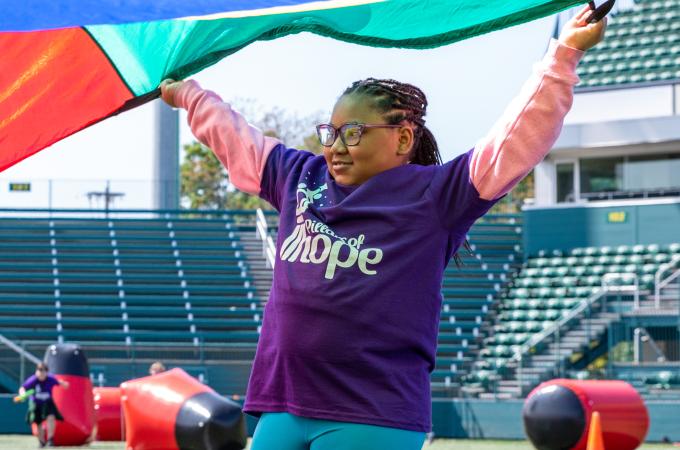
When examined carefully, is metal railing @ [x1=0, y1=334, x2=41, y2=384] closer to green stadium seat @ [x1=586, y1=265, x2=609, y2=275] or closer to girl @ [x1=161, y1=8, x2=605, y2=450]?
green stadium seat @ [x1=586, y1=265, x2=609, y2=275]

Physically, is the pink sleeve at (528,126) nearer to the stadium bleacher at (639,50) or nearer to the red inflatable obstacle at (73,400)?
the red inflatable obstacle at (73,400)

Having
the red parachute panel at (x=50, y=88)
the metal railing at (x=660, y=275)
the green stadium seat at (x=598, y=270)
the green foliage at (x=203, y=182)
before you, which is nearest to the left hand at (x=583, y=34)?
the red parachute panel at (x=50, y=88)

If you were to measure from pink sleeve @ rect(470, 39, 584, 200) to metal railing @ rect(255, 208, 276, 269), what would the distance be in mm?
24157

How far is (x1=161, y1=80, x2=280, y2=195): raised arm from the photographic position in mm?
3775

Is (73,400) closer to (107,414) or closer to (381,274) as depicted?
(107,414)

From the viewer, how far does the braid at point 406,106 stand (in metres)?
3.52

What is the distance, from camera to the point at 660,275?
24.1 metres

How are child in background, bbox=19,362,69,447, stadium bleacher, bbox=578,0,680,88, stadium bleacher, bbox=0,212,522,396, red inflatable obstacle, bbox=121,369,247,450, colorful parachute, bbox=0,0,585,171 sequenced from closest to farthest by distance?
1. colorful parachute, bbox=0,0,585,171
2. red inflatable obstacle, bbox=121,369,247,450
3. child in background, bbox=19,362,69,447
4. stadium bleacher, bbox=0,212,522,396
5. stadium bleacher, bbox=578,0,680,88

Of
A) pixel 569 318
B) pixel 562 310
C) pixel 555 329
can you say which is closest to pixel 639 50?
pixel 562 310

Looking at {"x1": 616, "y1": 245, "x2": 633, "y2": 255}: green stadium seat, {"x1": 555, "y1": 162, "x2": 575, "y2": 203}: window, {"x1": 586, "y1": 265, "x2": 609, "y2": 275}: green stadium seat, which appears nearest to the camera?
{"x1": 586, "y1": 265, "x2": 609, "y2": 275}: green stadium seat

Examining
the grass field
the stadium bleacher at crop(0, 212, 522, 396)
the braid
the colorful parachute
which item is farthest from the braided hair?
the stadium bleacher at crop(0, 212, 522, 396)

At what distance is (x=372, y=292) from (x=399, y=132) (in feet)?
1.55

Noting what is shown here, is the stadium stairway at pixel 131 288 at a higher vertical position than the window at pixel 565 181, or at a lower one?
lower

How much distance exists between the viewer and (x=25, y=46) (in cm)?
422
